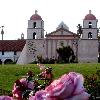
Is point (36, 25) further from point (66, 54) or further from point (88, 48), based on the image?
point (66, 54)

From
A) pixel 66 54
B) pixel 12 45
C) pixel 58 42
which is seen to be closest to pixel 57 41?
pixel 58 42

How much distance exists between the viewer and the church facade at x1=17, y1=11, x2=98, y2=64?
7700 centimetres

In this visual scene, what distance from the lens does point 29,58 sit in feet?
255

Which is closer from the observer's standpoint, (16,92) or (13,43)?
(16,92)

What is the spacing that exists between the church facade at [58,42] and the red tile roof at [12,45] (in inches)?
169

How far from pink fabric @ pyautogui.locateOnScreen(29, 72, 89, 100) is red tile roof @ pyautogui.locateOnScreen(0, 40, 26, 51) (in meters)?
84.1

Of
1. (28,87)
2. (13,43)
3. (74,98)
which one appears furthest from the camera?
(13,43)

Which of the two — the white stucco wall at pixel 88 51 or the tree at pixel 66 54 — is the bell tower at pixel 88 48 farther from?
the tree at pixel 66 54

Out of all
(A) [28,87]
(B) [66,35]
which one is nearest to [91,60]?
(B) [66,35]

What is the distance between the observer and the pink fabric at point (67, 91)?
1843 mm

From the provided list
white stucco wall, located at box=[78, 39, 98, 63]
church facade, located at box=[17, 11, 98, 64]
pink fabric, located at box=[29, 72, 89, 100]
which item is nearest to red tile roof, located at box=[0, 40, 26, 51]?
church facade, located at box=[17, 11, 98, 64]

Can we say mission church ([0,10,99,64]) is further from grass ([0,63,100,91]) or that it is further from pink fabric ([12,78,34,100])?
pink fabric ([12,78,34,100])

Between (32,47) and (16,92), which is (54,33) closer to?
(32,47)

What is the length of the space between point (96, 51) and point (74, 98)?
249 feet
